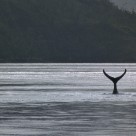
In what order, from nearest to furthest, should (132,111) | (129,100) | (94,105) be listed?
1. (132,111)
2. (94,105)
3. (129,100)

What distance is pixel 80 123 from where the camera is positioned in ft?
107

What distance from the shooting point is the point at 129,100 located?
48.3 metres

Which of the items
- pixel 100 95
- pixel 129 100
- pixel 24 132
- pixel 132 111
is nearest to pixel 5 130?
pixel 24 132

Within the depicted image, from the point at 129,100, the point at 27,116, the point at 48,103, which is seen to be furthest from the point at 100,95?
the point at 27,116

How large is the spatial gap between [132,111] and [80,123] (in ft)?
21.7

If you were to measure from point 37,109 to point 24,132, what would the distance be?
1085 centimetres

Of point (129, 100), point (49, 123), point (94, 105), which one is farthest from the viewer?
point (129, 100)

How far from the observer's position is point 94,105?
43.2 m

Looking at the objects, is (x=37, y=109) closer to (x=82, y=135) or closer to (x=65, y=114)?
(x=65, y=114)

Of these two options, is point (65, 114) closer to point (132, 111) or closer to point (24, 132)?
point (132, 111)

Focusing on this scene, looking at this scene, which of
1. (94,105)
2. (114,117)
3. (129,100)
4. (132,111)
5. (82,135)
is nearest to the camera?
(82,135)

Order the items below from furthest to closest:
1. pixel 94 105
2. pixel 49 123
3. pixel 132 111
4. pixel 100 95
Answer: pixel 100 95 < pixel 94 105 < pixel 132 111 < pixel 49 123

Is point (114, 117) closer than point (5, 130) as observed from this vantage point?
No

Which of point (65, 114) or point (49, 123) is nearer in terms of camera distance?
point (49, 123)
